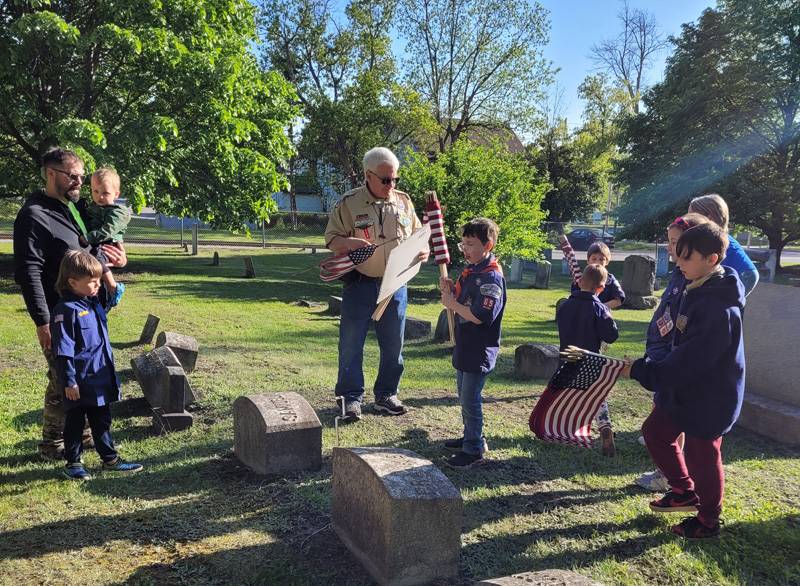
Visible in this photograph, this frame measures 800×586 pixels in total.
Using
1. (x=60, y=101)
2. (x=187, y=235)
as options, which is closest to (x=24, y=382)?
(x=60, y=101)

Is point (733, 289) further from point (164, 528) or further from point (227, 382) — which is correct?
point (227, 382)

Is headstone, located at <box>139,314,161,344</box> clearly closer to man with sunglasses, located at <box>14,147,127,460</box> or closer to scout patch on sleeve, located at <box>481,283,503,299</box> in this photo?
man with sunglasses, located at <box>14,147,127,460</box>

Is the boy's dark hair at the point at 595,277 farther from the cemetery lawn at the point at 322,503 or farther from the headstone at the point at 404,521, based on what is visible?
the headstone at the point at 404,521

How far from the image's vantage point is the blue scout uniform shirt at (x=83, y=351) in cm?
368

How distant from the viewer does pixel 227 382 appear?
6.11 meters

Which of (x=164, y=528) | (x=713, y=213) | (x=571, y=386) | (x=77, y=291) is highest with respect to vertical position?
(x=713, y=213)

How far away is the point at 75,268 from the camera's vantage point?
3711mm

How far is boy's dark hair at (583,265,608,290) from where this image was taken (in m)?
4.47

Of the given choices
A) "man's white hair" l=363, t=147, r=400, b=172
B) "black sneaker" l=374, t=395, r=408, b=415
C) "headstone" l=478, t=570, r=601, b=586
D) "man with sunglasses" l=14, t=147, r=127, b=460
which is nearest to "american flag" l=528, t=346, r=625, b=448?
"headstone" l=478, t=570, r=601, b=586

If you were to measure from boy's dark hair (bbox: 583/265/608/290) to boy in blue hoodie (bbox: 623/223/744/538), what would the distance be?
1.13 m

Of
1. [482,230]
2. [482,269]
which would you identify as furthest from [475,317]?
[482,230]

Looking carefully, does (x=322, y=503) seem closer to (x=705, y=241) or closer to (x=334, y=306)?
(x=705, y=241)

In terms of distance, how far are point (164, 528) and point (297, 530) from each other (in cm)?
74

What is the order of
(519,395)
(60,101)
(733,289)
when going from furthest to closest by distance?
1. (60,101)
2. (519,395)
3. (733,289)
